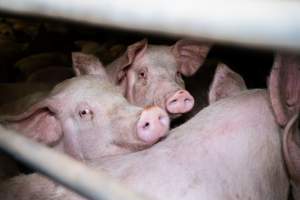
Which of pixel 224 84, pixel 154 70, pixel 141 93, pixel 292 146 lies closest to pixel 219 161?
pixel 292 146

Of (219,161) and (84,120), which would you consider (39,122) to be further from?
(219,161)

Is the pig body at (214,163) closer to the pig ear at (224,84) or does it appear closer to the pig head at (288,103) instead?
the pig head at (288,103)

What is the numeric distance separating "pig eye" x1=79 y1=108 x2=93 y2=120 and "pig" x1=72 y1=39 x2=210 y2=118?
0.39 meters

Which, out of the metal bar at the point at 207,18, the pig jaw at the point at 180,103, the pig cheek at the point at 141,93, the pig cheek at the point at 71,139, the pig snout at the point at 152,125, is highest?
the metal bar at the point at 207,18

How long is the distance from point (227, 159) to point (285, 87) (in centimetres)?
28

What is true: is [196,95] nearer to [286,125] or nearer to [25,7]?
[286,125]

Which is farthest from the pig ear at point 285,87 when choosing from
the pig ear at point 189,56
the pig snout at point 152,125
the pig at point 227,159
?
the pig ear at point 189,56

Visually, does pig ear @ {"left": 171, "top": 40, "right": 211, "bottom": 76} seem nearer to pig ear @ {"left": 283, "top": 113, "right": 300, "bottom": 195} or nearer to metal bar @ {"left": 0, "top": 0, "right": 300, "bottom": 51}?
pig ear @ {"left": 283, "top": 113, "right": 300, "bottom": 195}

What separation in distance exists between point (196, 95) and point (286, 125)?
1433 millimetres

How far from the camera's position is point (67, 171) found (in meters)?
0.75

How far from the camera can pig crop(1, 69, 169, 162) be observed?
2.03 metres

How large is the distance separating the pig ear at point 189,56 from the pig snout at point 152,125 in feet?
3.87

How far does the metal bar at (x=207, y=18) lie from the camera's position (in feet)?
1.66

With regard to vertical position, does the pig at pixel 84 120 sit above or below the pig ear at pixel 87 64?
below
